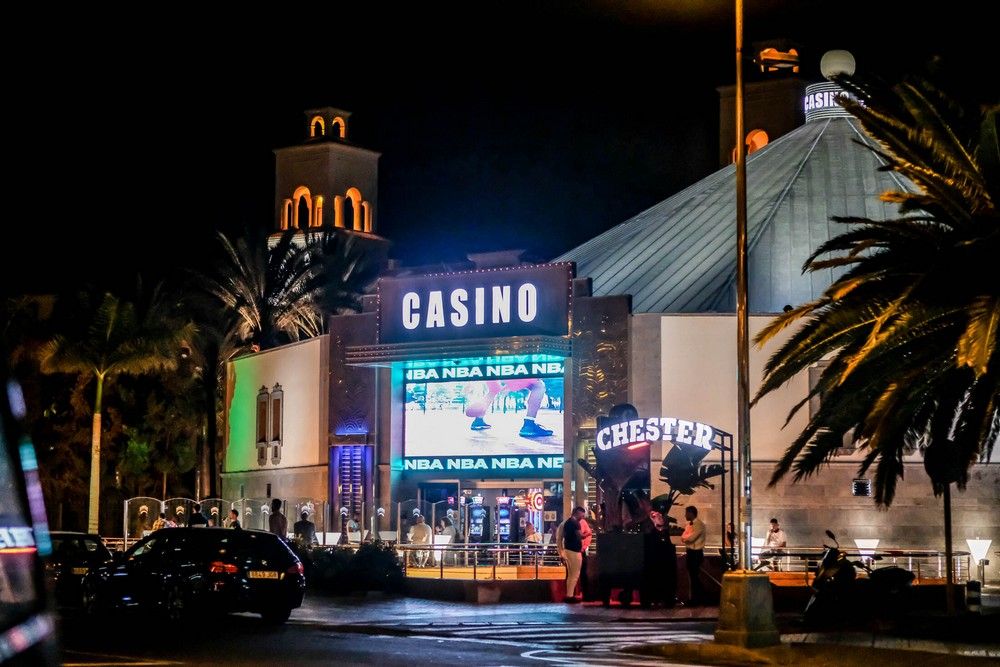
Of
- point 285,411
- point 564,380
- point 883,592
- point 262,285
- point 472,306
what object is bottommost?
point 883,592

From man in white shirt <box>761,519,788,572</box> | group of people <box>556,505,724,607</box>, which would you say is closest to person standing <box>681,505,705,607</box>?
group of people <box>556,505,724,607</box>

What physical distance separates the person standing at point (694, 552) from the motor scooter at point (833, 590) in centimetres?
548

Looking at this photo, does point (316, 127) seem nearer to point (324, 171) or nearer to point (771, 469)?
point (324, 171)

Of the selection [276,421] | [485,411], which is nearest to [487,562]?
[485,411]

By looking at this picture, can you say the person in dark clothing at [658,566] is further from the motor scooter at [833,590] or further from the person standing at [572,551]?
the motor scooter at [833,590]

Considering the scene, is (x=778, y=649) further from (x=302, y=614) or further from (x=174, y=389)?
(x=174, y=389)

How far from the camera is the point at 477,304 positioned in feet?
122

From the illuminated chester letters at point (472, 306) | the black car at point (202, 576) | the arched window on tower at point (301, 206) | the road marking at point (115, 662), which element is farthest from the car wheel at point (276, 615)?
the arched window on tower at point (301, 206)

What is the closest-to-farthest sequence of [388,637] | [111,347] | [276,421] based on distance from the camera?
Answer: [388,637] < [276,421] < [111,347]

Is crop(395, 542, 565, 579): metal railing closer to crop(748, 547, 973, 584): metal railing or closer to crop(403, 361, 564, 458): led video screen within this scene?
crop(748, 547, 973, 584): metal railing

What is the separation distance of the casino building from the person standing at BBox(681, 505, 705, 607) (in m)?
2.12

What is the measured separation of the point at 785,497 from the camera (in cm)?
3525

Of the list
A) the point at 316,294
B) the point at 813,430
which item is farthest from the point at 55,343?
the point at 813,430

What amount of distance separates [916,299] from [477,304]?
20511 mm
